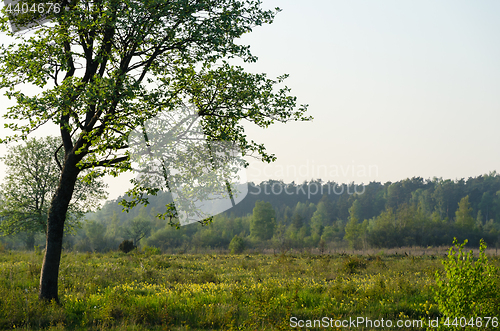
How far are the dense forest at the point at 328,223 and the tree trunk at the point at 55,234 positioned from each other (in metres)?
24.3

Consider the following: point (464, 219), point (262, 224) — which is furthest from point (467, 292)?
point (464, 219)

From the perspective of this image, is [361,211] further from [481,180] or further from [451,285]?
[451,285]

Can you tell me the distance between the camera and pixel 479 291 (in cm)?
580

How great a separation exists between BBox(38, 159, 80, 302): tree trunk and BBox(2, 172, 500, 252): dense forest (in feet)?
79.8

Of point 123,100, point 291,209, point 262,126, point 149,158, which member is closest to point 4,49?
point 123,100

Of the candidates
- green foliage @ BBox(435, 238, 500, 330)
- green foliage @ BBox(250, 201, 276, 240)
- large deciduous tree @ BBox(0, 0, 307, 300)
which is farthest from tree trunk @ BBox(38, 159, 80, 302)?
green foliage @ BBox(250, 201, 276, 240)

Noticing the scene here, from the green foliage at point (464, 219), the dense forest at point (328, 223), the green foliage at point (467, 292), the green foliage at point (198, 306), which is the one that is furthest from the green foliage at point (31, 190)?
the green foliage at point (464, 219)

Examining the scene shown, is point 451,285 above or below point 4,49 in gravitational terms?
below

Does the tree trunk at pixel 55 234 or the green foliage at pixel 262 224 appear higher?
the tree trunk at pixel 55 234

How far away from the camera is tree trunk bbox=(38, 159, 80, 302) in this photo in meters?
10.3

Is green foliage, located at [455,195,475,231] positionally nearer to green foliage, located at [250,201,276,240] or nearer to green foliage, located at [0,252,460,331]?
green foliage, located at [250,201,276,240]

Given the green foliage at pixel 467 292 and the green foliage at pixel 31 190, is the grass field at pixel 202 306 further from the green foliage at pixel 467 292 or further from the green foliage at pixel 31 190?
the green foliage at pixel 31 190

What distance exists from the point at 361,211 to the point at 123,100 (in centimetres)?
13635

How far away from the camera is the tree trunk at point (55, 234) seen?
10281mm
